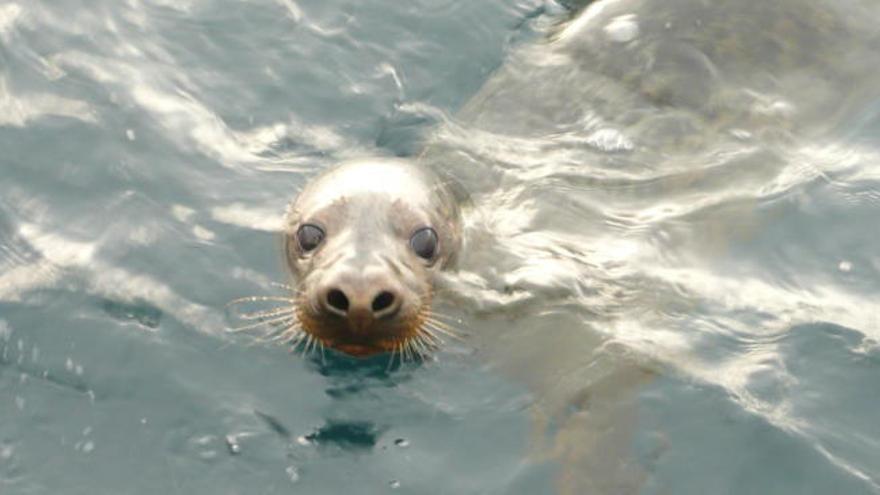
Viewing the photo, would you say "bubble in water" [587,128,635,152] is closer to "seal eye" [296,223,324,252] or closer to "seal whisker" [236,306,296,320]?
"seal eye" [296,223,324,252]

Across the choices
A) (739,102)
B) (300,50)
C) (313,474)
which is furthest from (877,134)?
(313,474)

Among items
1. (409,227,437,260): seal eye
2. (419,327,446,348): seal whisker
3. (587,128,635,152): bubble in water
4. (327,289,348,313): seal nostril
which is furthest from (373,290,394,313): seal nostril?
(587,128,635,152): bubble in water

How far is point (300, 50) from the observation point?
899cm

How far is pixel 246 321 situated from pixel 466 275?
1170 millimetres

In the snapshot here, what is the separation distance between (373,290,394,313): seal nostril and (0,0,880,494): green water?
0.49 metres

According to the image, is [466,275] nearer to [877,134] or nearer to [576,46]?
[576,46]

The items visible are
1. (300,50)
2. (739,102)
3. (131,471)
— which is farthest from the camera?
(300,50)

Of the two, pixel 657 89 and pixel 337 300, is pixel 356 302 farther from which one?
pixel 657 89

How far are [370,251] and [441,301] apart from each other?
0.61 m

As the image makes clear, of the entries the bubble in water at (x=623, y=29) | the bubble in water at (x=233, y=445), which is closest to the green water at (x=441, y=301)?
the bubble in water at (x=233, y=445)

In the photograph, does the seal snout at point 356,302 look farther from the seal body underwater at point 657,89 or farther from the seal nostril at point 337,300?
the seal body underwater at point 657,89

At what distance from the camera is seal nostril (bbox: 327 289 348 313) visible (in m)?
6.19

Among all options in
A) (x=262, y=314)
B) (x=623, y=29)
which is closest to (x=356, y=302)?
(x=262, y=314)

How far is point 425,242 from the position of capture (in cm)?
708
